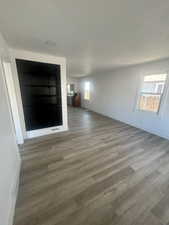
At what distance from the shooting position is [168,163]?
2.12 meters

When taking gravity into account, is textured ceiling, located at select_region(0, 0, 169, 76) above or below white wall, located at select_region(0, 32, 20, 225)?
above

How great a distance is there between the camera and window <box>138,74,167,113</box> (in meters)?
3.16

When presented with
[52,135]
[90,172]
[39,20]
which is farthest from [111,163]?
[39,20]

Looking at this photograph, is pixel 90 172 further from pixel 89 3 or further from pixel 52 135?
pixel 89 3

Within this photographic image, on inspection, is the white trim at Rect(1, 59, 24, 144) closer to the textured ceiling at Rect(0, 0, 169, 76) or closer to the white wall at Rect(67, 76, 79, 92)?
the textured ceiling at Rect(0, 0, 169, 76)

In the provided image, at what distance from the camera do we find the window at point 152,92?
316 centimetres

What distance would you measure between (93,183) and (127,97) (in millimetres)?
3629

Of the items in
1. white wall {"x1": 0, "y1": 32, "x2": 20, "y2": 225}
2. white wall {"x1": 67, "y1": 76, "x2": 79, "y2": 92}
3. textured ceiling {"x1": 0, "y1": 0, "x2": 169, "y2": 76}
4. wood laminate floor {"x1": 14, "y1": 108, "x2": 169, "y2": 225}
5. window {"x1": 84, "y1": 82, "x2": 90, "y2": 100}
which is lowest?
wood laminate floor {"x1": 14, "y1": 108, "x2": 169, "y2": 225}

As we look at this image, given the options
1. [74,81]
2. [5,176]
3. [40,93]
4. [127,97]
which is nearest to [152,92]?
[127,97]

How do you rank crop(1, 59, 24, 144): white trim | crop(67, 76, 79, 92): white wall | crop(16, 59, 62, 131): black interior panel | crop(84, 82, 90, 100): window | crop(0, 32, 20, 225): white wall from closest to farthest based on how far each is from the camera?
crop(0, 32, 20, 225): white wall → crop(1, 59, 24, 144): white trim → crop(16, 59, 62, 131): black interior panel → crop(84, 82, 90, 100): window → crop(67, 76, 79, 92): white wall

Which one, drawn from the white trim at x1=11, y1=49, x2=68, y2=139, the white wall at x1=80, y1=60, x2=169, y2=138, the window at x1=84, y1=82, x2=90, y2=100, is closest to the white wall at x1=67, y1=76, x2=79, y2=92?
the window at x1=84, y1=82, x2=90, y2=100

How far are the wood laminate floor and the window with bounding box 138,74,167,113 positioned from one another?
1313 mm

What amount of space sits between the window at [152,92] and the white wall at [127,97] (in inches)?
6.7

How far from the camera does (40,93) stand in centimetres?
298
